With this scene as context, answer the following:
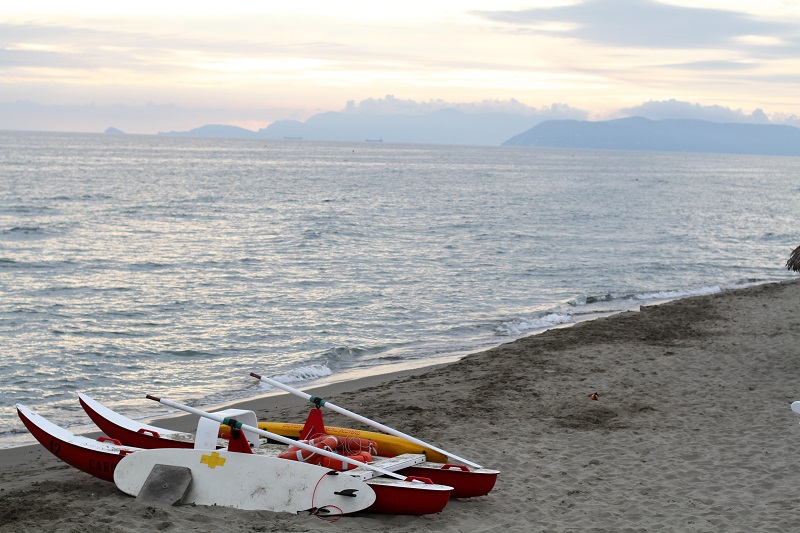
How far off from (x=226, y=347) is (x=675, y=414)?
9.07 metres

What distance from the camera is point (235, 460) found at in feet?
25.8

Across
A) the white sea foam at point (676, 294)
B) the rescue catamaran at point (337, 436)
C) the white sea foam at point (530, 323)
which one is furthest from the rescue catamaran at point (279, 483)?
the white sea foam at point (676, 294)

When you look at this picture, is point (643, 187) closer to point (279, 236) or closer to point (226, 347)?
point (279, 236)

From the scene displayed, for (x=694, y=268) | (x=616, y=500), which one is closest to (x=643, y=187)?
(x=694, y=268)

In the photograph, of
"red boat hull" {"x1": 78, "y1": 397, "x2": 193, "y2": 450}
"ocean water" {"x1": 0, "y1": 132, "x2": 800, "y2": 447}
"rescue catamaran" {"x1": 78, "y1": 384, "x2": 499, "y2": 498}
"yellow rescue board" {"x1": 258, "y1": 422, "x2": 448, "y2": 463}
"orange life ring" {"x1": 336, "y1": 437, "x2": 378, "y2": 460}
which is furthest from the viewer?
"ocean water" {"x1": 0, "y1": 132, "x2": 800, "y2": 447}

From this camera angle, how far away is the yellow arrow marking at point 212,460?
7883 mm

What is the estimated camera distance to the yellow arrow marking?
7.88 metres

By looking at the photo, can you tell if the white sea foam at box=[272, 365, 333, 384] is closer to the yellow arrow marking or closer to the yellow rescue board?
the yellow rescue board

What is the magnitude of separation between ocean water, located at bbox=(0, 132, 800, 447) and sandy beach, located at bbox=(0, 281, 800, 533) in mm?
2376

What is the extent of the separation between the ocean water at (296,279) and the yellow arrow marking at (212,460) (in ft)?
13.8

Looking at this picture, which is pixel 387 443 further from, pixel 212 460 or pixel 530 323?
pixel 530 323

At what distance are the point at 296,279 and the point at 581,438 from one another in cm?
1620

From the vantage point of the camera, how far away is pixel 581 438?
10.1m

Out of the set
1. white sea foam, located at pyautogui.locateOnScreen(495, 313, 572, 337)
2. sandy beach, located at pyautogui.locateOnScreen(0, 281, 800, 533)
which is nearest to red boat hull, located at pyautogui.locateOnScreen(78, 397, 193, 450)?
sandy beach, located at pyautogui.locateOnScreen(0, 281, 800, 533)
